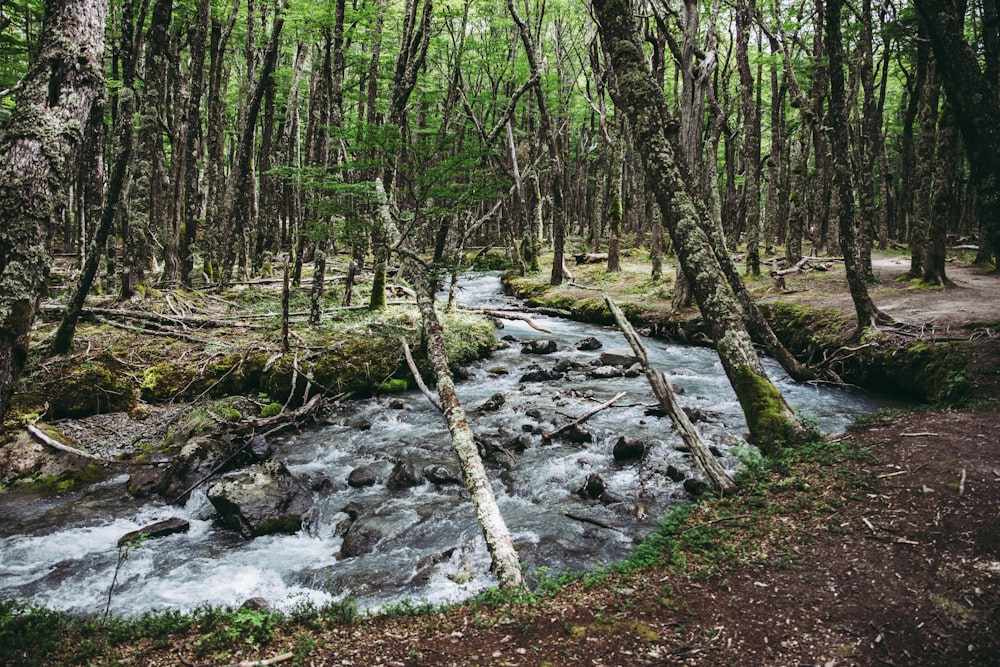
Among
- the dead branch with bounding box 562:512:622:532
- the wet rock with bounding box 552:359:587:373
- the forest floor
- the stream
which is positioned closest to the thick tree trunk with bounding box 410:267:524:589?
the forest floor

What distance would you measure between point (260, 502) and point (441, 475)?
8.06ft

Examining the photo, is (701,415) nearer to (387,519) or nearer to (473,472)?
(387,519)

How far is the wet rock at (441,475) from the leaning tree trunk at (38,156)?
539cm

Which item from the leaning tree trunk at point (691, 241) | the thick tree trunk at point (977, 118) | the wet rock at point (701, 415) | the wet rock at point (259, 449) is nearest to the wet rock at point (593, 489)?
the leaning tree trunk at point (691, 241)

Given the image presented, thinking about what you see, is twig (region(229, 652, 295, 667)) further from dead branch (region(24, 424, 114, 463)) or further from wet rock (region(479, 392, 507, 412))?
wet rock (region(479, 392, 507, 412))

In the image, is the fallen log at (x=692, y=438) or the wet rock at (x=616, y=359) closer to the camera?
the fallen log at (x=692, y=438)

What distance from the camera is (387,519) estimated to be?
695 centimetres

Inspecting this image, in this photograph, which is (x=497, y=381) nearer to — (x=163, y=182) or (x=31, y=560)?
(x=31, y=560)

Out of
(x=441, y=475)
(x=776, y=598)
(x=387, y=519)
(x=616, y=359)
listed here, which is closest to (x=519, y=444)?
(x=441, y=475)

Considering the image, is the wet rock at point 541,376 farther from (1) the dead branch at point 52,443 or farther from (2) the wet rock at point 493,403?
(1) the dead branch at point 52,443

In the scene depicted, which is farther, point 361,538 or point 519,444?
point 519,444

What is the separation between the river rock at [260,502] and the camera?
655 cm

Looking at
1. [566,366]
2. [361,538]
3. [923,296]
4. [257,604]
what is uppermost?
[923,296]

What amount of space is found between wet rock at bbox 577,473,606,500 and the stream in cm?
12
